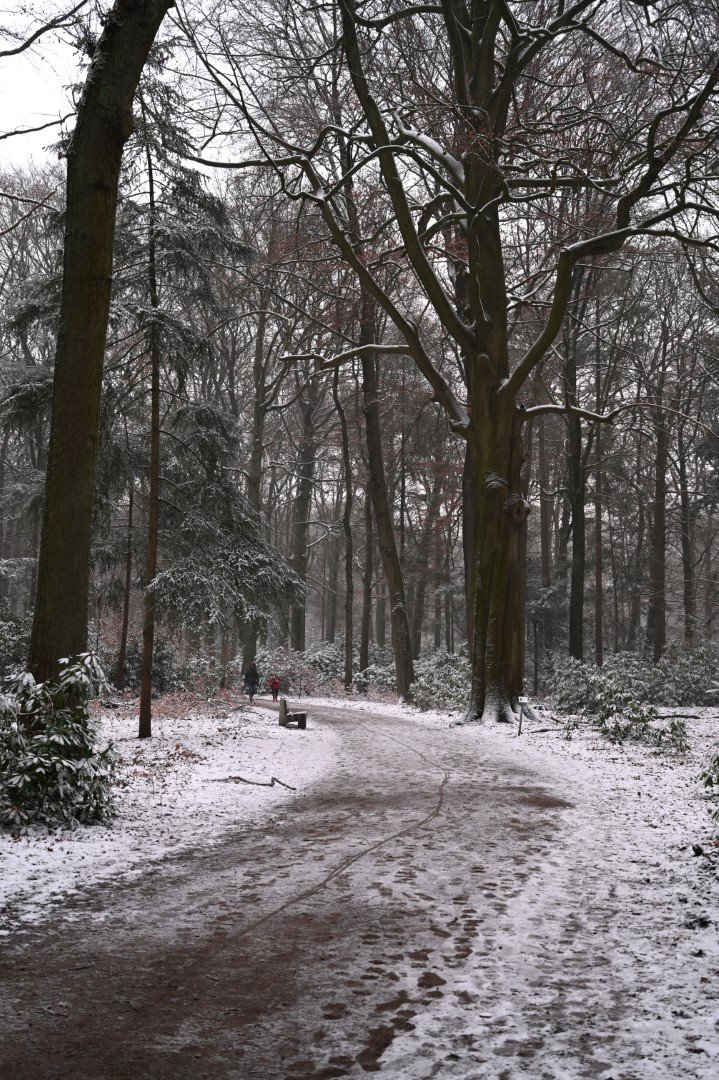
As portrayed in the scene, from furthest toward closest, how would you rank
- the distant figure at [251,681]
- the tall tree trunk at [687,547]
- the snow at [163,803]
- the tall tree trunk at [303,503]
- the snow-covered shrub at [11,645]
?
the tall tree trunk at [303,503] → the tall tree trunk at [687,547] → the distant figure at [251,681] → the snow-covered shrub at [11,645] → the snow at [163,803]

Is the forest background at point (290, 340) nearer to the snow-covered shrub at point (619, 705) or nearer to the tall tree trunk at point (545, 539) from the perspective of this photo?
the tall tree trunk at point (545, 539)

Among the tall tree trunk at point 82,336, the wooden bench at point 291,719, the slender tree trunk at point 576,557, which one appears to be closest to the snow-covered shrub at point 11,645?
the wooden bench at point 291,719

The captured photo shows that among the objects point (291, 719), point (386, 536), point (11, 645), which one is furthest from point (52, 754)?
point (386, 536)

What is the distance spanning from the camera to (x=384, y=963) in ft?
12.1

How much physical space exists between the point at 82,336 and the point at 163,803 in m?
4.49

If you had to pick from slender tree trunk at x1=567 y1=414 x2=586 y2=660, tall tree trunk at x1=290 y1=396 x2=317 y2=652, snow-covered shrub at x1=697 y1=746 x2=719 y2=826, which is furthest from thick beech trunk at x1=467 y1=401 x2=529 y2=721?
tall tree trunk at x1=290 y1=396 x2=317 y2=652

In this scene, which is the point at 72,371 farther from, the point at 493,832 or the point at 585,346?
the point at 585,346

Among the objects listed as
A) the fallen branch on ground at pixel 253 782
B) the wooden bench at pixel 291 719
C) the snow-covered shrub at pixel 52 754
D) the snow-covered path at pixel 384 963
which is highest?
the snow-covered shrub at pixel 52 754

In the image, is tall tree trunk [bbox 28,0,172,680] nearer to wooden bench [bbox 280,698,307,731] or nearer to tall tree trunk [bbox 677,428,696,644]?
wooden bench [bbox 280,698,307,731]

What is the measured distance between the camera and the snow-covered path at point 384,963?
9.32ft

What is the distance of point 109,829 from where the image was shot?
628 centimetres

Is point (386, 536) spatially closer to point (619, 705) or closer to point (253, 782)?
point (619, 705)

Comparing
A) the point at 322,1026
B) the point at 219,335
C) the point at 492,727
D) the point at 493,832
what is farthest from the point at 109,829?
the point at 219,335

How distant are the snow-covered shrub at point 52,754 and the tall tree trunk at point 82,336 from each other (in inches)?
15.2
